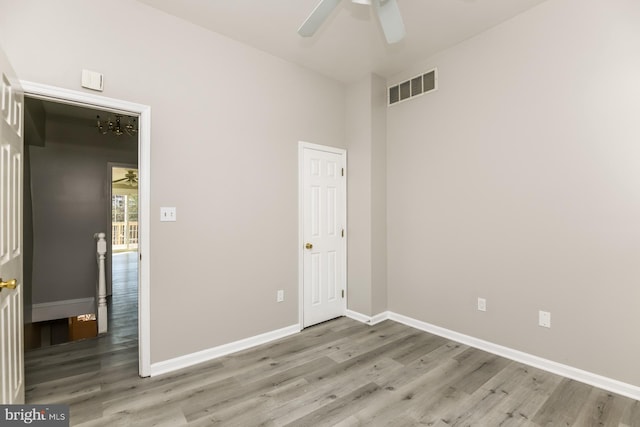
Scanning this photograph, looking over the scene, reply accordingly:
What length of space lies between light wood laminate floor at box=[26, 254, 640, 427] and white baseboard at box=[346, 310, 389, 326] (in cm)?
52

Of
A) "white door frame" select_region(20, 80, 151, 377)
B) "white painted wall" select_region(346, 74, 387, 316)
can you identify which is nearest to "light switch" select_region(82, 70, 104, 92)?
"white door frame" select_region(20, 80, 151, 377)

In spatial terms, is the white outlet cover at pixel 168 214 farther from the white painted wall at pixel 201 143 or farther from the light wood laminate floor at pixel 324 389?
the light wood laminate floor at pixel 324 389

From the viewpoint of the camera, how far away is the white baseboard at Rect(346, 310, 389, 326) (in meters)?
3.52

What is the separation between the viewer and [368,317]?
139 inches

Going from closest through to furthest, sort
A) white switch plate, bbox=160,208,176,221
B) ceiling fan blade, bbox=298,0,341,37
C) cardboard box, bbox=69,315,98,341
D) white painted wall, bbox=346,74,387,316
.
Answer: ceiling fan blade, bbox=298,0,341,37 → white switch plate, bbox=160,208,176,221 → white painted wall, bbox=346,74,387,316 → cardboard box, bbox=69,315,98,341

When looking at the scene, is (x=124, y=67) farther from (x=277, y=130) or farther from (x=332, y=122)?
(x=332, y=122)

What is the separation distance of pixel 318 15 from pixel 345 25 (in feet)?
3.48

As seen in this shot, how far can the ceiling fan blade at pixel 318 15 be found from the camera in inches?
66.2

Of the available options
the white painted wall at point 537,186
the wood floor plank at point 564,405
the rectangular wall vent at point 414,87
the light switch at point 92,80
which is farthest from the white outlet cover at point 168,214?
the wood floor plank at point 564,405

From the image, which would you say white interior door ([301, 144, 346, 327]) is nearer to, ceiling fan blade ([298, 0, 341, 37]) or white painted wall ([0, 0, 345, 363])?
white painted wall ([0, 0, 345, 363])

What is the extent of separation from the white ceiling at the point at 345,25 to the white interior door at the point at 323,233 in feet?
3.41

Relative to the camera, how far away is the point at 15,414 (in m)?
1.50

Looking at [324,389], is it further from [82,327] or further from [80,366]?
[82,327]

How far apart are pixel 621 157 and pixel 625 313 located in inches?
44.1
